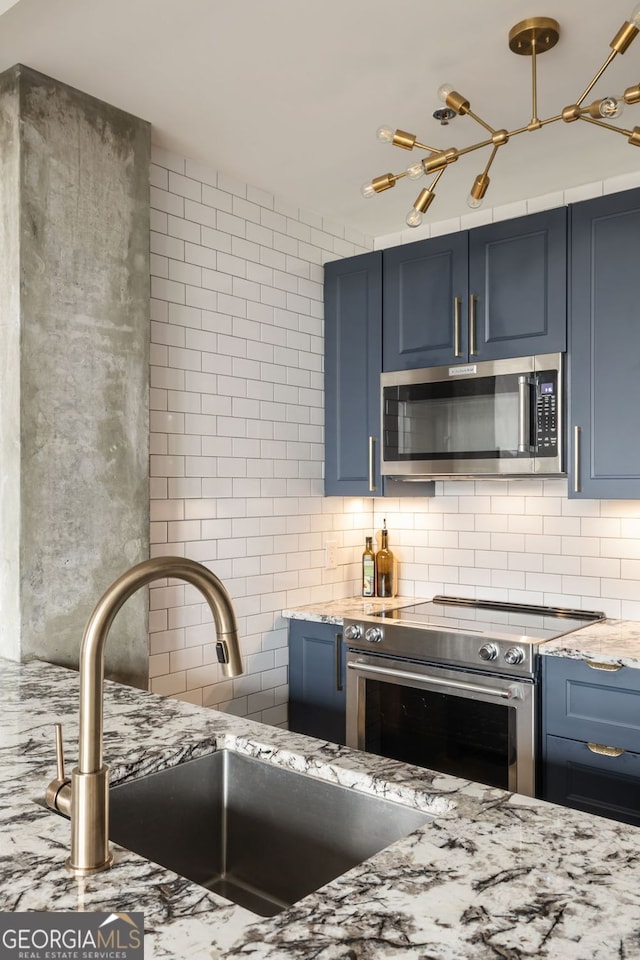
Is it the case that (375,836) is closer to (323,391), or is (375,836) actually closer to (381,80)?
(381,80)

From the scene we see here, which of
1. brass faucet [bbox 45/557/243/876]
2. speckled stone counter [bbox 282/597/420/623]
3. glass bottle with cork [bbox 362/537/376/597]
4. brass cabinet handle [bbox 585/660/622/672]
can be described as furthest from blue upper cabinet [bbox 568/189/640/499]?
brass faucet [bbox 45/557/243/876]

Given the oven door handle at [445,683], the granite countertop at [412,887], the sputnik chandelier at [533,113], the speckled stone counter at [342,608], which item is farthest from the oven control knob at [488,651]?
the sputnik chandelier at [533,113]

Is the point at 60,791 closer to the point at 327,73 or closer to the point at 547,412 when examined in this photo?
the point at 327,73

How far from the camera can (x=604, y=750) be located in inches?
91.4

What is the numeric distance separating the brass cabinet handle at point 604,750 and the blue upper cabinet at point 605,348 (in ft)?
2.69

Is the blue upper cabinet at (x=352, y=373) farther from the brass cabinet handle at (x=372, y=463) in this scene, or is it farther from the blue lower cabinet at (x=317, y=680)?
the blue lower cabinet at (x=317, y=680)

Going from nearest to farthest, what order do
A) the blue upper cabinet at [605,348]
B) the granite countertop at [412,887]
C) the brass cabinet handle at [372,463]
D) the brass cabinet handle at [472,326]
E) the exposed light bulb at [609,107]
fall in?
the granite countertop at [412,887] < the exposed light bulb at [609,107] < the blue upper cabinet at [605,348] < the brass cabinet handle at [472,326] < the brass cabinet handle at [372,463]

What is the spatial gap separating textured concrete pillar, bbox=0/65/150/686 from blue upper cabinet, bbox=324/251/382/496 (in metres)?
1.09

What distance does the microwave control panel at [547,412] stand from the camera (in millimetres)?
2695

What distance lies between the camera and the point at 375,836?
124 centimetres

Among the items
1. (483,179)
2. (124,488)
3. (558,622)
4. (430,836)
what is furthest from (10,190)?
(558,622)

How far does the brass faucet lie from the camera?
0.90 metres

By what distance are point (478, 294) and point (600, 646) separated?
1388 millimetres

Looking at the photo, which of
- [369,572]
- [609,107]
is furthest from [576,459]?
[609,107]
